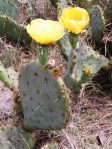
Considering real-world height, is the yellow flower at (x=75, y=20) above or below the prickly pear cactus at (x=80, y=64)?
above

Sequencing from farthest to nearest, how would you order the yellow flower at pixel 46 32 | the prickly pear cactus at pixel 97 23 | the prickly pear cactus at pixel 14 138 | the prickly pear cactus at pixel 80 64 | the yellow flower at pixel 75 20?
the prickly pear cactus at pixel 97 23 < the prickly pear cactus at pixel 80 64 < the prickly pear cactus at pixel 14 138 < the yellow flower at pixel 75 20 < the yellow flower at pixel 46 32

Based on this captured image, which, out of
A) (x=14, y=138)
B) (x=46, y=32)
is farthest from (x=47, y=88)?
(x=14, y=138)

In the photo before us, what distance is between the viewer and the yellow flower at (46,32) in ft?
5.21

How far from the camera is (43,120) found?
5.98 ft

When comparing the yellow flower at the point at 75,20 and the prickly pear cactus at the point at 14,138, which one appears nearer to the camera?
the yellow flower at the point at 75,20

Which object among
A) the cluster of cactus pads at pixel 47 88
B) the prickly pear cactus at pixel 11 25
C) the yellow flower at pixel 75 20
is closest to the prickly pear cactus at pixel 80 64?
the cluster of cactus pads at pixel 47 88

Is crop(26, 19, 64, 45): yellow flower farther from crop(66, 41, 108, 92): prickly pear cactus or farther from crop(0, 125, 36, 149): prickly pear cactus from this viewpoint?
crop(0, 125, 36, 149): prickly pear cactus

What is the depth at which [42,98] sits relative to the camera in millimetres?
1745

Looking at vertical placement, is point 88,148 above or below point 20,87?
below

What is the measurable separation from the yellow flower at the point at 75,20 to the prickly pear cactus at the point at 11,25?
65 cm

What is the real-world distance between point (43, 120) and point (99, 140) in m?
0.47

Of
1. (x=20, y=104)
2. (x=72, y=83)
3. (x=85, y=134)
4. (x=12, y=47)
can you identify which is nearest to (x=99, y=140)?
(x=85, y=134)

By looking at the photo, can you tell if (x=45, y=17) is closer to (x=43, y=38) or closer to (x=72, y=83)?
(x=72, y=83)

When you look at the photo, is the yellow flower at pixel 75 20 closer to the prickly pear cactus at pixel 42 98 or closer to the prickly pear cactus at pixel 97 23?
the prickly pear cactus at pixel 42 98
